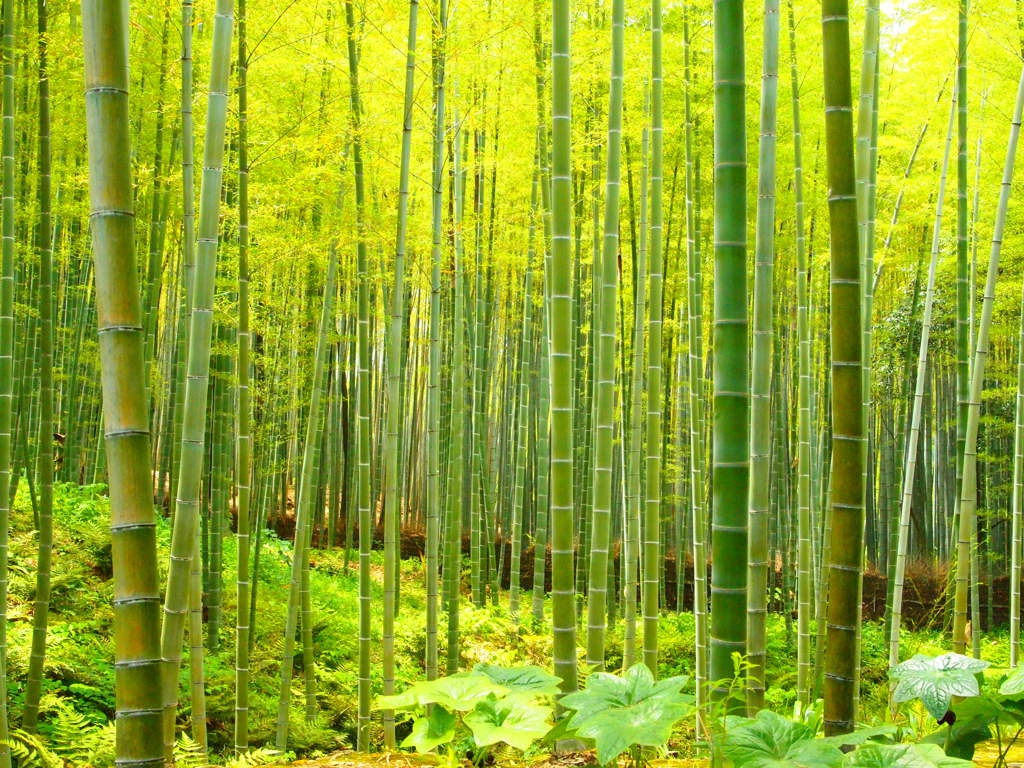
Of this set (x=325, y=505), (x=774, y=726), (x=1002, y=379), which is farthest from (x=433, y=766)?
(x=325, y=505)

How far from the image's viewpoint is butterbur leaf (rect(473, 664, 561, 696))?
1926 mm

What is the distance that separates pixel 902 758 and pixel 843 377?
67 centimetres

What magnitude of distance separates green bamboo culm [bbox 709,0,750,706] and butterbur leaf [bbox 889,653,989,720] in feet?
1.05

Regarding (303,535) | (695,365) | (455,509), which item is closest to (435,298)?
(695,365)

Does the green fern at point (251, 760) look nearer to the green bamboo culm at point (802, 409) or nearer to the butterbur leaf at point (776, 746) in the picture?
the butterbur leaf at point (776, 746)

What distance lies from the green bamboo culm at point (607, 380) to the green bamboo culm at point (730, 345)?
4.18 feet

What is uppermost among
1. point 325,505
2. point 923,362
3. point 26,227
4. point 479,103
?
point 479,103

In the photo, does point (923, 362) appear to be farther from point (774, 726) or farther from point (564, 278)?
point (774, 726)

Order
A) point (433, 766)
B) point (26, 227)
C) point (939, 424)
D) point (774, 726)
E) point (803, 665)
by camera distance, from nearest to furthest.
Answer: point (774, 726), point (433, 766), point (803, 665), point (26, 227), point (939, 424)

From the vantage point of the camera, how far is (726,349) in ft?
5.90

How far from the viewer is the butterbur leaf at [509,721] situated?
1696 mm

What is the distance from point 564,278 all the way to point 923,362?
290cm

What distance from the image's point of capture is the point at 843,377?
165cm

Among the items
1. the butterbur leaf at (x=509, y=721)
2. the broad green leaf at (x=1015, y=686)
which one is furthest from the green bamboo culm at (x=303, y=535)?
the broad green leaf at (x=1015, y=686)
